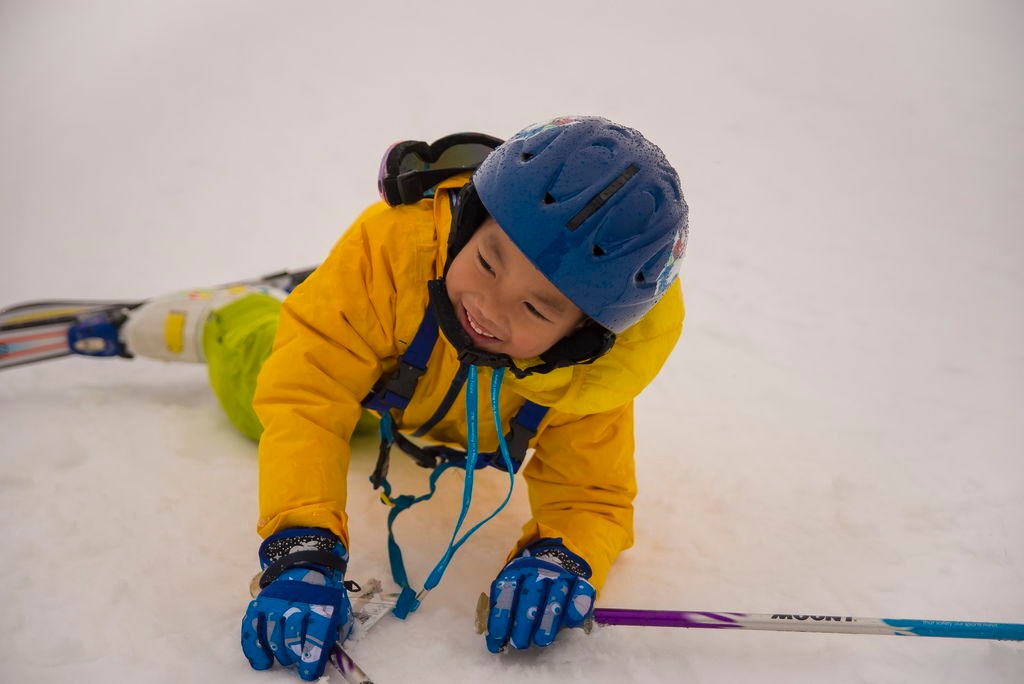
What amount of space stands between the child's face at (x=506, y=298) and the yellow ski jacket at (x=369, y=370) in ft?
0.48

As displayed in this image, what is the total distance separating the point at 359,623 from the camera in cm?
182

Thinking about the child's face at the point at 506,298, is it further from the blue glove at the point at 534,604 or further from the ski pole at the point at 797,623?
the ski pole at the point at 797,623

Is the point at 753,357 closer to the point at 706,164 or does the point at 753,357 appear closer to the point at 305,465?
the point at 706,164

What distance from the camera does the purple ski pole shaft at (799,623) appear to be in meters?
1.83

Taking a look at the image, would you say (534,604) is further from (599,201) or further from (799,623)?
(599,201)

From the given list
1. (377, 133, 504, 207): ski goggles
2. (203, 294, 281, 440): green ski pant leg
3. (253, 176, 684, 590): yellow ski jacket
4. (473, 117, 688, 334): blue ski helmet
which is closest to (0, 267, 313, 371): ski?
(203, 294, 281, 440): green ski pant leg

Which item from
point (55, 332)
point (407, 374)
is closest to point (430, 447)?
point (407, 374)

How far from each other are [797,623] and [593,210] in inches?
38.5

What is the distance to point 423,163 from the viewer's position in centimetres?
196

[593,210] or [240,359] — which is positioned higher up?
[593,210]

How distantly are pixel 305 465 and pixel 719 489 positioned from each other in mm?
1227

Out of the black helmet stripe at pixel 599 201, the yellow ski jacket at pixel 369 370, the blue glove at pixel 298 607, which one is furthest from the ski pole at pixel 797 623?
the black helmet stripe at pixel 599 201

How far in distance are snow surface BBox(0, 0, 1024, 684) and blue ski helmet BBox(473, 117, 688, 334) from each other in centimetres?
80

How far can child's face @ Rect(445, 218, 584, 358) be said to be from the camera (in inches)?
62.9
